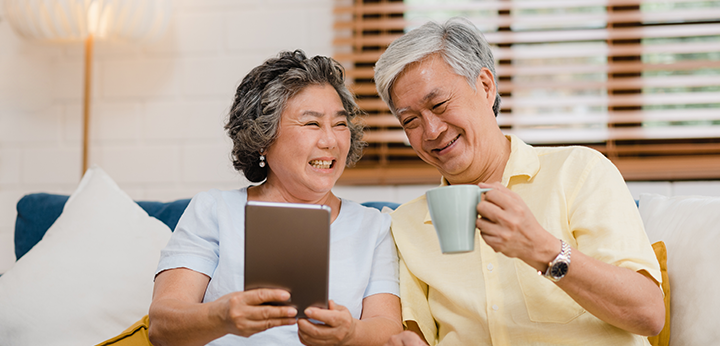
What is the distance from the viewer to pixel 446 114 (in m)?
1.26

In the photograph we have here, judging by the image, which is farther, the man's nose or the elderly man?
the man's nose

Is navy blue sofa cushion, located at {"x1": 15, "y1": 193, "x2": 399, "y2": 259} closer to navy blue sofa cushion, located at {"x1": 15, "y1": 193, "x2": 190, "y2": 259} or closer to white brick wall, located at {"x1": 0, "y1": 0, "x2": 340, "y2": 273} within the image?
navy blue sofa cushion, located at {"x1": 15, "y1": 193, "x2": 190, "y2": 259}

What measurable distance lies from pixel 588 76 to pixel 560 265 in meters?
1.49

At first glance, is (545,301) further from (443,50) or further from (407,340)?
(443,50)

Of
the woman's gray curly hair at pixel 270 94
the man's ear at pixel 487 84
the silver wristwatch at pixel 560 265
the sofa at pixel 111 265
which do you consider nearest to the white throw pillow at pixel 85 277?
the sofa at pixel 111 265

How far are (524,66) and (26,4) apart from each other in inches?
72.8

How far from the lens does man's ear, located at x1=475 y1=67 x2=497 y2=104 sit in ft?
4.29

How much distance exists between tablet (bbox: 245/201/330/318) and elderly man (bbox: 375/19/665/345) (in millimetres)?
245

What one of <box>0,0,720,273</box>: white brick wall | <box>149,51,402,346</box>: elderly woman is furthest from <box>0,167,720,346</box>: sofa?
<box>0,0,720,273</box>: white brick wall

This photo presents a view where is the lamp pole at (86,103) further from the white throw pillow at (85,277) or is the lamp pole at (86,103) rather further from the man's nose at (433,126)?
the man's nose at (433,126)

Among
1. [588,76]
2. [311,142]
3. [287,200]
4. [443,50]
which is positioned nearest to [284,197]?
[287,200]

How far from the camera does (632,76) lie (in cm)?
213

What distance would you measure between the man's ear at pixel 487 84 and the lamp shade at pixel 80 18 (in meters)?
1.34

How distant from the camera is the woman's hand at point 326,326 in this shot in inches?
36.5
